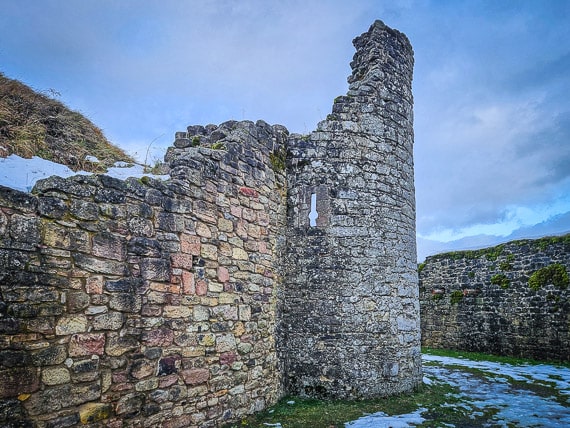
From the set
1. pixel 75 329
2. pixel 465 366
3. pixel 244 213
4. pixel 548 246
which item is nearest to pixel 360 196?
pixel 244 213

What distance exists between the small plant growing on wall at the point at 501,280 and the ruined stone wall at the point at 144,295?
9.66 meters

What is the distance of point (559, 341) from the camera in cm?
1151

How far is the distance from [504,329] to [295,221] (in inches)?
372

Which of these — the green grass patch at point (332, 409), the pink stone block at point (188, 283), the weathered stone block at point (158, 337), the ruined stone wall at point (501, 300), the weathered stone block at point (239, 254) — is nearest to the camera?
the weathered stone block at point (158, 337)

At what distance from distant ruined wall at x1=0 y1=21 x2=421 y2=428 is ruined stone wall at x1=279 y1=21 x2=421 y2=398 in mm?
26

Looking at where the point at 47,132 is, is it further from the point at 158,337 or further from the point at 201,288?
the point at 158,337

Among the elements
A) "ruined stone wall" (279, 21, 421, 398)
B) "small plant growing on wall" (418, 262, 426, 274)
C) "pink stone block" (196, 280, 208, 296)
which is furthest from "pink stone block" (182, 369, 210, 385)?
"small plant growing on wall" (418, 262, 426, 274)

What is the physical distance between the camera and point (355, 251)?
7090 mm

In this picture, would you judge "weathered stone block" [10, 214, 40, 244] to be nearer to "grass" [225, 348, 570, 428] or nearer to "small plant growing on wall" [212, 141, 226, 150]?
"small plant growing on wall" [212, 141, 226, 150]

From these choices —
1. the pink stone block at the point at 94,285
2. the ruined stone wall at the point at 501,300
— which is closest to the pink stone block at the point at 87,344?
the pink stone block at the point at 94,285

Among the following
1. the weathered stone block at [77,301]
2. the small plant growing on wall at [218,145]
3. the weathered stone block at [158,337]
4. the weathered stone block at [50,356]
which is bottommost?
the weathered stone block at [50,356]

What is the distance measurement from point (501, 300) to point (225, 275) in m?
11.0

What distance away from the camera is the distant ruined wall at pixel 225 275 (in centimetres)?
371

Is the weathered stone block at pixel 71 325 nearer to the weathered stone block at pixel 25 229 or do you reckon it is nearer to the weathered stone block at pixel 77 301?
the weathered stone block at pixel 77 301
